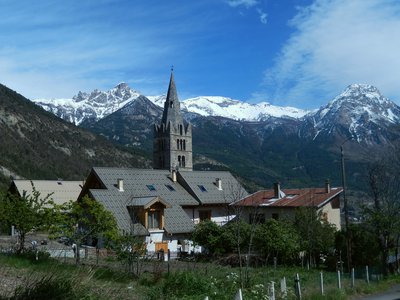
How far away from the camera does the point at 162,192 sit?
47750 millimetres

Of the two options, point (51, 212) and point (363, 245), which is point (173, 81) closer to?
point (363, 245)

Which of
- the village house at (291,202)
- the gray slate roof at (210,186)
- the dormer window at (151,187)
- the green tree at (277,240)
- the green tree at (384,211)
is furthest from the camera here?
the gray slate roof at (210,186)

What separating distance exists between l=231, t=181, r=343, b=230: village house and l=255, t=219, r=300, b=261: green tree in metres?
8.41

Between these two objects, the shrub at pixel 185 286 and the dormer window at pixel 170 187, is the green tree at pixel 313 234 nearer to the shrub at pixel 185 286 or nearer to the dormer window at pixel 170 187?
the dormer window at pixel 170 187

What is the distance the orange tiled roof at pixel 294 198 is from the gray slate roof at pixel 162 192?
2.11 m

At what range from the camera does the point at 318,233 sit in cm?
3328

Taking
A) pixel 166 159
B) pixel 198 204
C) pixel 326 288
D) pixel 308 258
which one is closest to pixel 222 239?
Answer: pixel 308 258

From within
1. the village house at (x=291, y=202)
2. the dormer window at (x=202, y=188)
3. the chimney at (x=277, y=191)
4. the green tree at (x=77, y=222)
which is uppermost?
the dormer window at (x=202, y=188)

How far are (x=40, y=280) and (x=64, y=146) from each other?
5573 inches

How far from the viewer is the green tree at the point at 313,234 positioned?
32656 millimetres

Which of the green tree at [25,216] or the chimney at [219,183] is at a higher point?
the chimney at [219,183]

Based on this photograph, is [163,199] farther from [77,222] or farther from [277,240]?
[77,222]

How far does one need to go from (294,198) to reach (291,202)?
1547 millimetres

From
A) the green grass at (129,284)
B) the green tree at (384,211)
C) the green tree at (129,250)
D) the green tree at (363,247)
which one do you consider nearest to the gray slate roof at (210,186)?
the green tree at (363,247)
